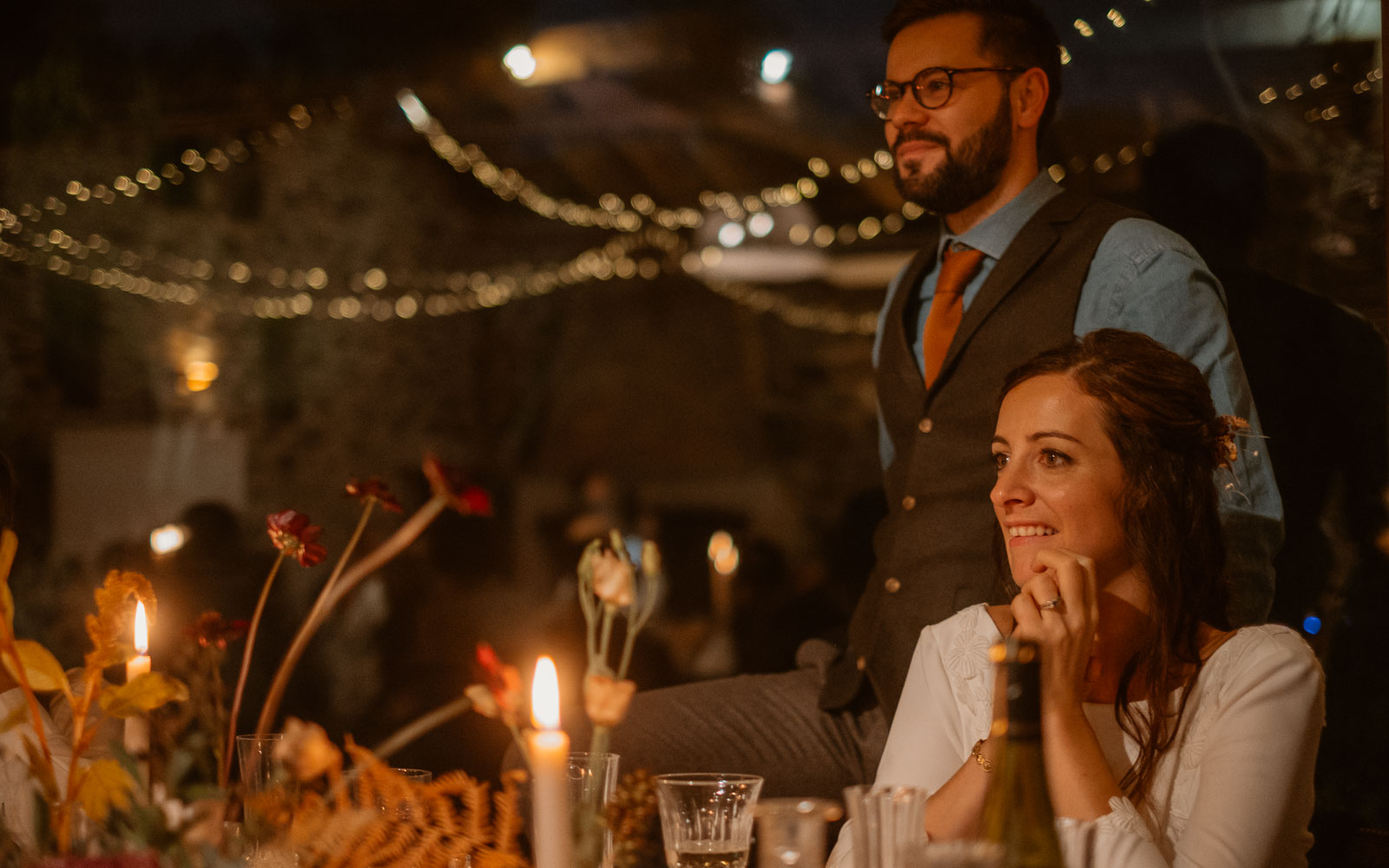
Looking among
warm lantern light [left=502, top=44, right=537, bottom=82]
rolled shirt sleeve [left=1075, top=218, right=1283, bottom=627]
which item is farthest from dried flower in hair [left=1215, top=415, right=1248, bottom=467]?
warm lantern light [left=502, top=44, right=537, bottom=82]

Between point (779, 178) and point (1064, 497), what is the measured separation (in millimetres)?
6053

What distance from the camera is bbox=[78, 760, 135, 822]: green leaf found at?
89 centimetres

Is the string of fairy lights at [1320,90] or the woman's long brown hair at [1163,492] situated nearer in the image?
the woman's long brown hair at [1163,492]

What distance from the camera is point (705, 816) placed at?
1001mm

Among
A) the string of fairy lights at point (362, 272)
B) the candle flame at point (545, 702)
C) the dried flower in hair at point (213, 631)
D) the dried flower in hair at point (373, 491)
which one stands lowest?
the candle flame at point (545, 702)

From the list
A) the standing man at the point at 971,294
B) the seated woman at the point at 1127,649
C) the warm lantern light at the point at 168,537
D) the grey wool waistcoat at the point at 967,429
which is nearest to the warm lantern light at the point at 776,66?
the warm lantern light at the point at 168,537

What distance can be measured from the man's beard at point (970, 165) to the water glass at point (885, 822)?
1.26 metres

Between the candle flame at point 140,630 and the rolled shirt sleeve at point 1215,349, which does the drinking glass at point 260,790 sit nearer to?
the candle flame at point 140,630

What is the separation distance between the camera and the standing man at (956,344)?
65.9 inches

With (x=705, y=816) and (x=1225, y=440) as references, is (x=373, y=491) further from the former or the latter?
(x=1225, y=440)

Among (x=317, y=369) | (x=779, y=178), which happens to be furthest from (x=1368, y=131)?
(x=317, y=369)

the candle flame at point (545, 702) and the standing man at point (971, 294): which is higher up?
the standing man at point (971, 294)

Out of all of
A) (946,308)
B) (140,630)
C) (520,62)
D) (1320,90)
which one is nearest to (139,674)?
(140,630)

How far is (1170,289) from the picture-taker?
1.66 m
